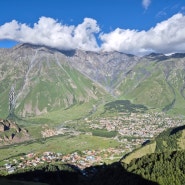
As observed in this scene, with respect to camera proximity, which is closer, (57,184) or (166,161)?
(166,161)

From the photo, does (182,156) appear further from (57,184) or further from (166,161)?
(57,184)

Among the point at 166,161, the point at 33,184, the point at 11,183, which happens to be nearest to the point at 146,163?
the point at 166,161

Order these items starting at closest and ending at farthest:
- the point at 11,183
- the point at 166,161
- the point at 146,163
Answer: the point at 11,183 → the point at 166,161 → the point at 146,163

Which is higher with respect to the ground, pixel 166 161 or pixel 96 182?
pixel 166 161

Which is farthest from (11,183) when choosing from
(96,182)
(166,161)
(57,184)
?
(166,161)

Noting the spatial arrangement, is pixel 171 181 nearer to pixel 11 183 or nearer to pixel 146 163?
pixel 146 163

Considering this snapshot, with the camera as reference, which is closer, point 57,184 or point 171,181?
point 171,181

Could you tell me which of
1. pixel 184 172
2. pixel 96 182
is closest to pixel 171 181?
pixel 184 172

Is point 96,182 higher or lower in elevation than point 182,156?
lower

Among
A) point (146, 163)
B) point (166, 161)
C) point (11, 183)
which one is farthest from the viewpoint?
point (146, 163)
